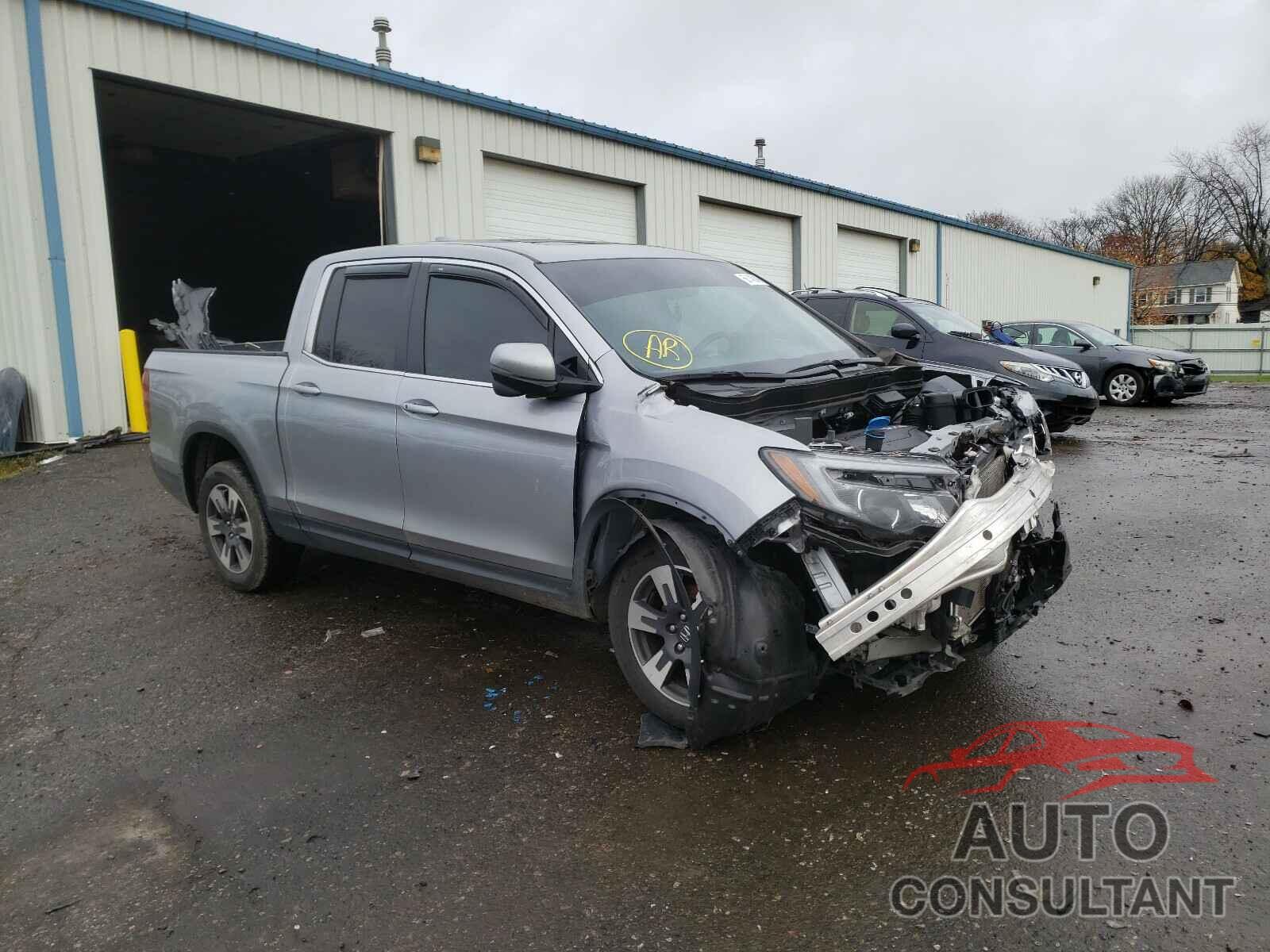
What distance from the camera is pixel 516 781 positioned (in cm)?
350

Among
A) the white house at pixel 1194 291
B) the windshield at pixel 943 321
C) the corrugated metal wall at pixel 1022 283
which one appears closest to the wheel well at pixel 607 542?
the windshield at pixel 943 321

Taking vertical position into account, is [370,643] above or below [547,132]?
below

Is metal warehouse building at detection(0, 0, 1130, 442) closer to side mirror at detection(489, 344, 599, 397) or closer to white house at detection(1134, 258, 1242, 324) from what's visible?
side mirror at detection(489, 344, 599, 397)

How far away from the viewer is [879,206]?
74.3ft

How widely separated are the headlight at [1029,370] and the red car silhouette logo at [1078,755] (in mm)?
7886

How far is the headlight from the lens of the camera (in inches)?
428

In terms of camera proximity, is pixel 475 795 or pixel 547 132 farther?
pixel 547 132

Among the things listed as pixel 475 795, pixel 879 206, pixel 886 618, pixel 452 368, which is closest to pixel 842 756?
pixel 886 618

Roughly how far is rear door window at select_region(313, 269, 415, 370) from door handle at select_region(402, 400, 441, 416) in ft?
0.84

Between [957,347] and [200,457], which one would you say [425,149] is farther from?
[200,457]

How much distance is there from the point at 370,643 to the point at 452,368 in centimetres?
149

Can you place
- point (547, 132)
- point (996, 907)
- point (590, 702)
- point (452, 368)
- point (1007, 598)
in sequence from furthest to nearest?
1. point (547, 132)
2. point (452, 368)
3. point (590, 702)
4. point (1007, 598)
5. point (996, 907)

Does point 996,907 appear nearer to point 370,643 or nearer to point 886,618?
point 886,618

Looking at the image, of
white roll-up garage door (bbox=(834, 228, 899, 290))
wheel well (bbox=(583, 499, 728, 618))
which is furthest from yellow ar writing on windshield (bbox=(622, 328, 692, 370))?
white roll-up garage door (bbox=(834, 228, 899, 290))
